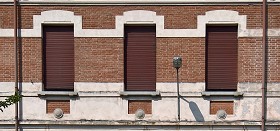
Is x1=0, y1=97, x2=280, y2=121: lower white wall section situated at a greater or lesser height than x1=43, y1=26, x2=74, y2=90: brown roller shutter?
lesser

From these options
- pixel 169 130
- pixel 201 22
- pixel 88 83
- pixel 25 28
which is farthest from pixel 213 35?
pixel 25 28

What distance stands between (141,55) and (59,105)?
8.44 ft

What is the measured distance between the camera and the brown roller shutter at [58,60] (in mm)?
11148

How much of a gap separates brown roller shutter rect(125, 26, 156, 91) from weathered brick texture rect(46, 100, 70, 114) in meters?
1.69

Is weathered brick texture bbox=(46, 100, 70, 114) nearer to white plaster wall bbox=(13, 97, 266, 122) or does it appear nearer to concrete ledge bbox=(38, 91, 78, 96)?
white plaster wall bbox=(13, 97, 266, 122)

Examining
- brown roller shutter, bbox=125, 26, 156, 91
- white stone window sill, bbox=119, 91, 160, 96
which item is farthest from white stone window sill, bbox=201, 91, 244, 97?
brown roller shutter, bbox=125, 26, 156, 91

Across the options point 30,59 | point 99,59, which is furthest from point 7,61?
point 99,59

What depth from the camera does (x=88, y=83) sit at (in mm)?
10977

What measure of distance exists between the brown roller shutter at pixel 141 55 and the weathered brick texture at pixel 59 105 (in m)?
1.69

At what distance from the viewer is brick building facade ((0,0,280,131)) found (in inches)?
425

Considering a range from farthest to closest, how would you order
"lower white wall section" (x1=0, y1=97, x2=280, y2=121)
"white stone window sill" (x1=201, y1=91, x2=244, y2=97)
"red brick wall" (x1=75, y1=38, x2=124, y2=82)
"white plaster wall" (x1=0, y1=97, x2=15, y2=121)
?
"white plaster wall" (x1=0, y1=97, x2=15, y2=121) → "red brick wall" (x1=75, y1=38, x2=124, y2=82) → "lower white wall section" (x1=0, y1=97, x2=280, y2=121) → "white stone window sill" (x1=201, y1=91, x2=244, y2=97)

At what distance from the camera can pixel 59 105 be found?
11.1 meters

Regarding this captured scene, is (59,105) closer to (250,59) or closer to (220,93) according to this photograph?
(220,93)

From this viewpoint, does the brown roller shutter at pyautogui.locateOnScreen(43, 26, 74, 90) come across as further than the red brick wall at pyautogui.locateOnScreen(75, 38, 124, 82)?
Yes
